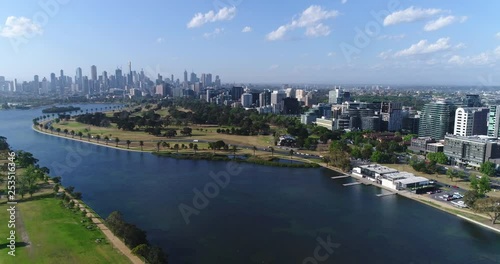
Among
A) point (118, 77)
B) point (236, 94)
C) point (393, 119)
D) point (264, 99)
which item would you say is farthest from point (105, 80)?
point (393, 119)

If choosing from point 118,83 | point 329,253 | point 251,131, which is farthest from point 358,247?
point 118,83

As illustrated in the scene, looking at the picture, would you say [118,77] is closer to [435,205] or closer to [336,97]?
[336,97]

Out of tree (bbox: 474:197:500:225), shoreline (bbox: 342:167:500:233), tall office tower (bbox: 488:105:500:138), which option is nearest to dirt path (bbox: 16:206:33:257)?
shoreline (bbox: 342:167:500:233)

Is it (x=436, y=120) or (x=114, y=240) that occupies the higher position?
(x=436, y=120)

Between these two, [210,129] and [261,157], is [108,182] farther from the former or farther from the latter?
[210,129]

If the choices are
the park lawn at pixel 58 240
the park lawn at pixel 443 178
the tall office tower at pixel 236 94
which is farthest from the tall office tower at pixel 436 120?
the tall office tower at pixel 236 94

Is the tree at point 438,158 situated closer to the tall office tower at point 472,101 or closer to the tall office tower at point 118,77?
the tall office tower at point 472,101
